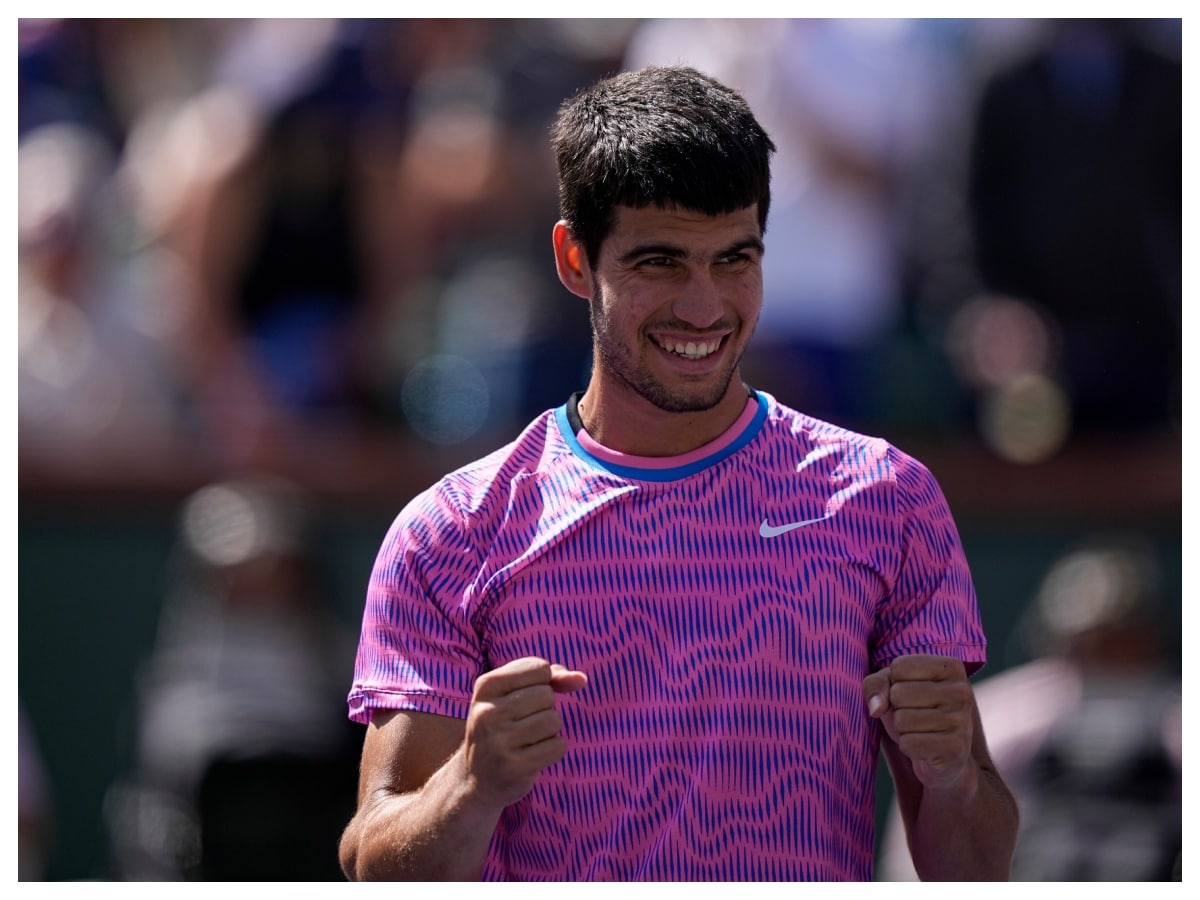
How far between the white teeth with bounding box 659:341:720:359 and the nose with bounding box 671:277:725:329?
0.04 metres

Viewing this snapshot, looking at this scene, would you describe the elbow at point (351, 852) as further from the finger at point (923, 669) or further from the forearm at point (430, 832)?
the finger at point (923, 669)

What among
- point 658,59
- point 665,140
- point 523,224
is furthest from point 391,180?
point 665,140

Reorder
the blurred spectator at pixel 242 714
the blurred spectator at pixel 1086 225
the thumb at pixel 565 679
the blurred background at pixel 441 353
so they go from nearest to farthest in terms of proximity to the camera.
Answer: the thumb at pixel 565 679, the blurred spectator at pixel 242 714, the blurred background at pixel 441 353, the blurred spectator at pixel 1086 225

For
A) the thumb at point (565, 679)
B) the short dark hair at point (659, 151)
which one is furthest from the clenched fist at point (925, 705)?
the short dark hair at point (659, 151)

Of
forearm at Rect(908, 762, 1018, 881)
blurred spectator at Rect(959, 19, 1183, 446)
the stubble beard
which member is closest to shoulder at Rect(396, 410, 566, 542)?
the stubble beard

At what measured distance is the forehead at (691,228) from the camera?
7.73 ft

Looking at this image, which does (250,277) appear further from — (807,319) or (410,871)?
(410,871)

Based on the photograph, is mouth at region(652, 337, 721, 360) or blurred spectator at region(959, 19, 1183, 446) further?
blurred spectator at region(959, 19, 1183, 446)

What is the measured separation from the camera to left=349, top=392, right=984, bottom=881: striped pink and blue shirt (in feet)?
7.54

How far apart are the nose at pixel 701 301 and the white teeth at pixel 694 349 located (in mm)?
37

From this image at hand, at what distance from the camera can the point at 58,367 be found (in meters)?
5.46

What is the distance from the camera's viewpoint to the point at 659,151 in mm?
2367

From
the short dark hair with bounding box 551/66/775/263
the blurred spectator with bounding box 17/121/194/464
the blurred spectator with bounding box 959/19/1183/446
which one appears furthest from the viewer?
the blurred spectator with bounding box 17/121/194/464

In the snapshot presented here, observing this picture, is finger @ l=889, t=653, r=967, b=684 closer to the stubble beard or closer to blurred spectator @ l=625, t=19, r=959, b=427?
the stubble beard
